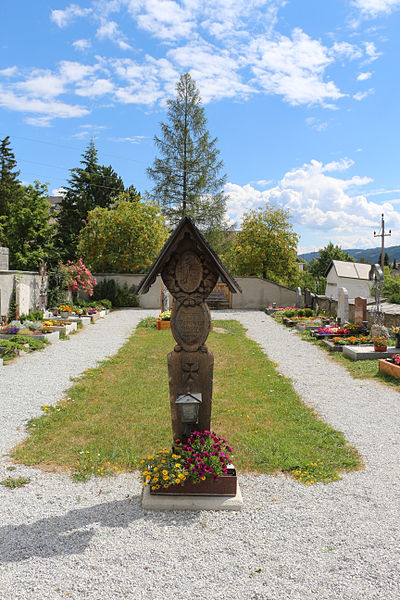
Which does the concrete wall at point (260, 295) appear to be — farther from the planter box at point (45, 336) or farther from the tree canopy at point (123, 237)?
the planter box at point (45, 336)

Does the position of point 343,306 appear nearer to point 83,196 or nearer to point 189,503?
point 189,503

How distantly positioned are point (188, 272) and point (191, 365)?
1001 millimetres

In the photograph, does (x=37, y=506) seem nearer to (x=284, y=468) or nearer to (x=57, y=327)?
(x=284, y=468)

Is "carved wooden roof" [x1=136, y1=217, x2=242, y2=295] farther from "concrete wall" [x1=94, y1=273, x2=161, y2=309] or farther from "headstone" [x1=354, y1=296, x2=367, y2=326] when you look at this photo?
"concrete wall" [x1=94, y1=273, x2=161, y2=309]

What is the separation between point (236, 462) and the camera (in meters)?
5.23

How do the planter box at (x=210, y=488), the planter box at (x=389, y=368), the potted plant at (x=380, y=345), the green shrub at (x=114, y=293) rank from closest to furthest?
the planter box at (x=210, y=488)
the planter box at (x=389, y=368)
the potted plant at (x=380, y=345)
the green shrub at (x=114, y=293)

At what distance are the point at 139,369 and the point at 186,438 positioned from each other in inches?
219

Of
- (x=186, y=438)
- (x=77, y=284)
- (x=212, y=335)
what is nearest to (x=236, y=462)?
(x=186, y=438)

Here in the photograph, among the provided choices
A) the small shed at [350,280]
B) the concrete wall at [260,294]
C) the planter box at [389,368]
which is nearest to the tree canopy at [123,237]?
the concrete wall at [260,294]

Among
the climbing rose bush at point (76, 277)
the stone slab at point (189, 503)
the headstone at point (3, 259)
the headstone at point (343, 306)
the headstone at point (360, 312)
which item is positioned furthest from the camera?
the climbing rose bush at point (76, 277)

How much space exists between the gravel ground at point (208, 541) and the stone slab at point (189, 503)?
7cm

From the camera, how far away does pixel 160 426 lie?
631 cm

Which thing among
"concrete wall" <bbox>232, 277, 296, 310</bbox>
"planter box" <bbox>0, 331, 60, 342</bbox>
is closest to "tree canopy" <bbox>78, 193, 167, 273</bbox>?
"concrete wall" <bbox>232, 277, 296, 310</bbox>

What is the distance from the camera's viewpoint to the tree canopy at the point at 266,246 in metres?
28.4
